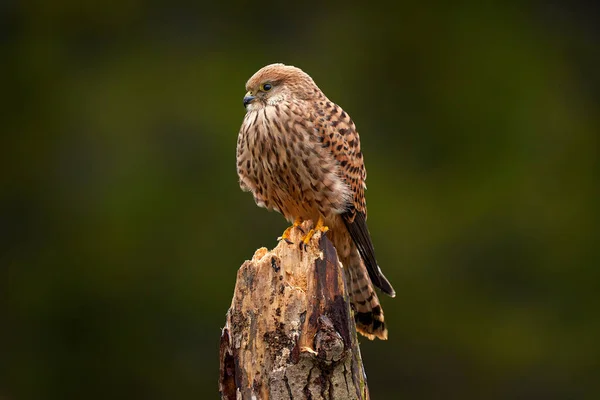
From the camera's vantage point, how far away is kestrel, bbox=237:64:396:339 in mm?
4969

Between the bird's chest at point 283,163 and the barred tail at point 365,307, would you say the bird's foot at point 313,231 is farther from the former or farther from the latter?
the barred tail at point 365,307

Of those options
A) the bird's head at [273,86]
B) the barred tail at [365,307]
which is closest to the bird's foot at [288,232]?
the barred tail at [365,307]

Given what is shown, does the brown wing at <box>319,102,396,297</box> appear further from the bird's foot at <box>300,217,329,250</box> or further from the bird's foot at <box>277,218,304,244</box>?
the bird's foot at <box>277,218,304,244</box>

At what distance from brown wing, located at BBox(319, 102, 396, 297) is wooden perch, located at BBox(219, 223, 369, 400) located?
973 millimetres

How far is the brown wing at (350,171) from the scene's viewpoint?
5070 millimetres

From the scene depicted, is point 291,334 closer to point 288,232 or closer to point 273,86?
point 288,232

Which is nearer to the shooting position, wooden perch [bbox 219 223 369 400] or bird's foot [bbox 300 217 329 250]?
wooden perch [bbox 219 223 369 400]

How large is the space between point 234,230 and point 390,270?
58.1 inches

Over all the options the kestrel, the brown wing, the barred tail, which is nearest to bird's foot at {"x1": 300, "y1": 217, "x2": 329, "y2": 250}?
the kestrel

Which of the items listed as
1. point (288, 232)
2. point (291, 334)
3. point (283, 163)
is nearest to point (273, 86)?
point (283, 163)

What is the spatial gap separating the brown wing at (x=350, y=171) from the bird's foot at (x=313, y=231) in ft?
0.39
